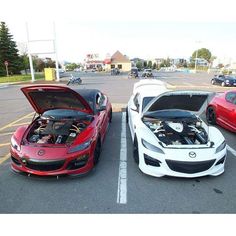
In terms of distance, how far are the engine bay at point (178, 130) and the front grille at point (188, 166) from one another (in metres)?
0.58

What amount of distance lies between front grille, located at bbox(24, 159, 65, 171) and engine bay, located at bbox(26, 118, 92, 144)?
0.49m

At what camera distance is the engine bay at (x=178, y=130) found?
426cm

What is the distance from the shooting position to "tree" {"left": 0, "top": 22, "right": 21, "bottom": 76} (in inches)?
1527

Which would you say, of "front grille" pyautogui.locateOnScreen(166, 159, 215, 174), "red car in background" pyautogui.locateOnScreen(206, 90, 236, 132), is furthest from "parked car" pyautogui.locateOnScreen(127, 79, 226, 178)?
"red car in background" pyautogui.locateOnScreen(206, 90, 236, 132)

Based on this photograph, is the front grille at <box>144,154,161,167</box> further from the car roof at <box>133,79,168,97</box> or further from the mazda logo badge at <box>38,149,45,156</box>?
the car roof at <box>133,79,168,97</box>

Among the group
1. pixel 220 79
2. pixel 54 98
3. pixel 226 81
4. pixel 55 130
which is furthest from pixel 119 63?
pixel 55 130

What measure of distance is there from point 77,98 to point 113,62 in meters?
77.4

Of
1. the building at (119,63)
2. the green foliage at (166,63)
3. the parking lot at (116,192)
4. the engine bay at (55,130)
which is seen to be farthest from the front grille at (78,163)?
the green foliage at (166,63)

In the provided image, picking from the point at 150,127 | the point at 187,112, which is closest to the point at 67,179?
the point at 150,127

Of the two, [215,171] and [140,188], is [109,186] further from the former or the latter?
[215,171]

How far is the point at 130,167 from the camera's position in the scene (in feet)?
14.1

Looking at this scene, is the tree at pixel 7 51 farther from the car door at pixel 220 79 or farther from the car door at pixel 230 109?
the car door at pixel 230 109

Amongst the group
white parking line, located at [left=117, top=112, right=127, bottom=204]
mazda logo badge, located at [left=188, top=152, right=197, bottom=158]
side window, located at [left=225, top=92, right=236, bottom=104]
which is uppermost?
side window, located at [left=225, top=92, right=236, bottom=104]

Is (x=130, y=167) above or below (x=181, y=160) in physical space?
below
